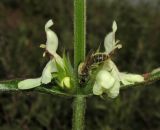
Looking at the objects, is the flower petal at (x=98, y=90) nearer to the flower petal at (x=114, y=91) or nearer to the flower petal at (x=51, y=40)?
the flower petal at (x=114, y=91)

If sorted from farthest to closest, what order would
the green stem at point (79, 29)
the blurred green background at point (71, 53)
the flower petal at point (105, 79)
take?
the blurred green background at point (71, 53), the green stem at point (79, 29), the flower petal at point (105, 79)

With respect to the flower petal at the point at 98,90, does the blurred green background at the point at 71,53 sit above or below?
above

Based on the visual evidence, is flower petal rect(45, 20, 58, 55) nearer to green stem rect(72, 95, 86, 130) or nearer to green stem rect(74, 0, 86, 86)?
green stem rect(74, 0, 86, 86)

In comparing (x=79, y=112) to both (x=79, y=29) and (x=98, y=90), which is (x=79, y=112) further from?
(x=79, y=29)

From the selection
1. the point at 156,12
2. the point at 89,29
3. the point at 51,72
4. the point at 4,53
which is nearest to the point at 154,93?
the point at 4,53

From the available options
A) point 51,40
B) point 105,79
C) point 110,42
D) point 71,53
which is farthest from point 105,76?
point 71,53

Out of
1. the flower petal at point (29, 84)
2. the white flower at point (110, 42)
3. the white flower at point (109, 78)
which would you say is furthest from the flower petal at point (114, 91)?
the flower petal at point (29, 84)

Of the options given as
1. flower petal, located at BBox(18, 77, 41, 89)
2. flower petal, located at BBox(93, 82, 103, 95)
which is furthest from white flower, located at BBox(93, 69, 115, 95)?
flower petal, located at BBox(18, 77, 41, 89)
